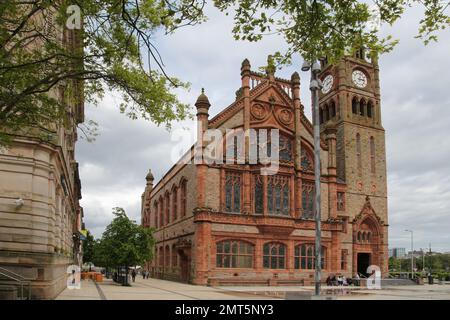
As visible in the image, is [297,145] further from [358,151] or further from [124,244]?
[124,244]

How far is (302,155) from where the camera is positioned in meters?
47.6

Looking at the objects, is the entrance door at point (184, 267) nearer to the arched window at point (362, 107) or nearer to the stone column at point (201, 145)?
the stone column at point (201, 145)

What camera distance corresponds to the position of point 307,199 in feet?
152

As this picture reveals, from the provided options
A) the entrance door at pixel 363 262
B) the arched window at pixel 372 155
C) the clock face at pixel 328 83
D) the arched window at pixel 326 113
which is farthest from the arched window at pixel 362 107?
the entrance door at pixel 363 262

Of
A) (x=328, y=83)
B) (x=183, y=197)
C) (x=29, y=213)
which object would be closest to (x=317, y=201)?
(x=29, y=213)

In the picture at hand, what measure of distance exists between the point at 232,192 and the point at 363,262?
1973 centimetres

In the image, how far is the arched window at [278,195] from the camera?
43.7 metres

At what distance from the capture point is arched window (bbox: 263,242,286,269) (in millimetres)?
42625

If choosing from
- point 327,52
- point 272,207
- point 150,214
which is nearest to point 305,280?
point 272,207

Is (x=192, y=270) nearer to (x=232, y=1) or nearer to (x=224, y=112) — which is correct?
(x=224, y=112)

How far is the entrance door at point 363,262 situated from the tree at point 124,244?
1015 inches

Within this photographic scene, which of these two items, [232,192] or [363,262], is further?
[363,262]

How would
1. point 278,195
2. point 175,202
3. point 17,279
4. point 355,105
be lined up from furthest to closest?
point 355,105, point 175,202, point 278,195, point 17,279

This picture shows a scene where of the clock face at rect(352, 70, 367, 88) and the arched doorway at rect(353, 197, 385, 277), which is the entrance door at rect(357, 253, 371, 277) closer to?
the arched doorway at rect(353, 197, 385, 277)
